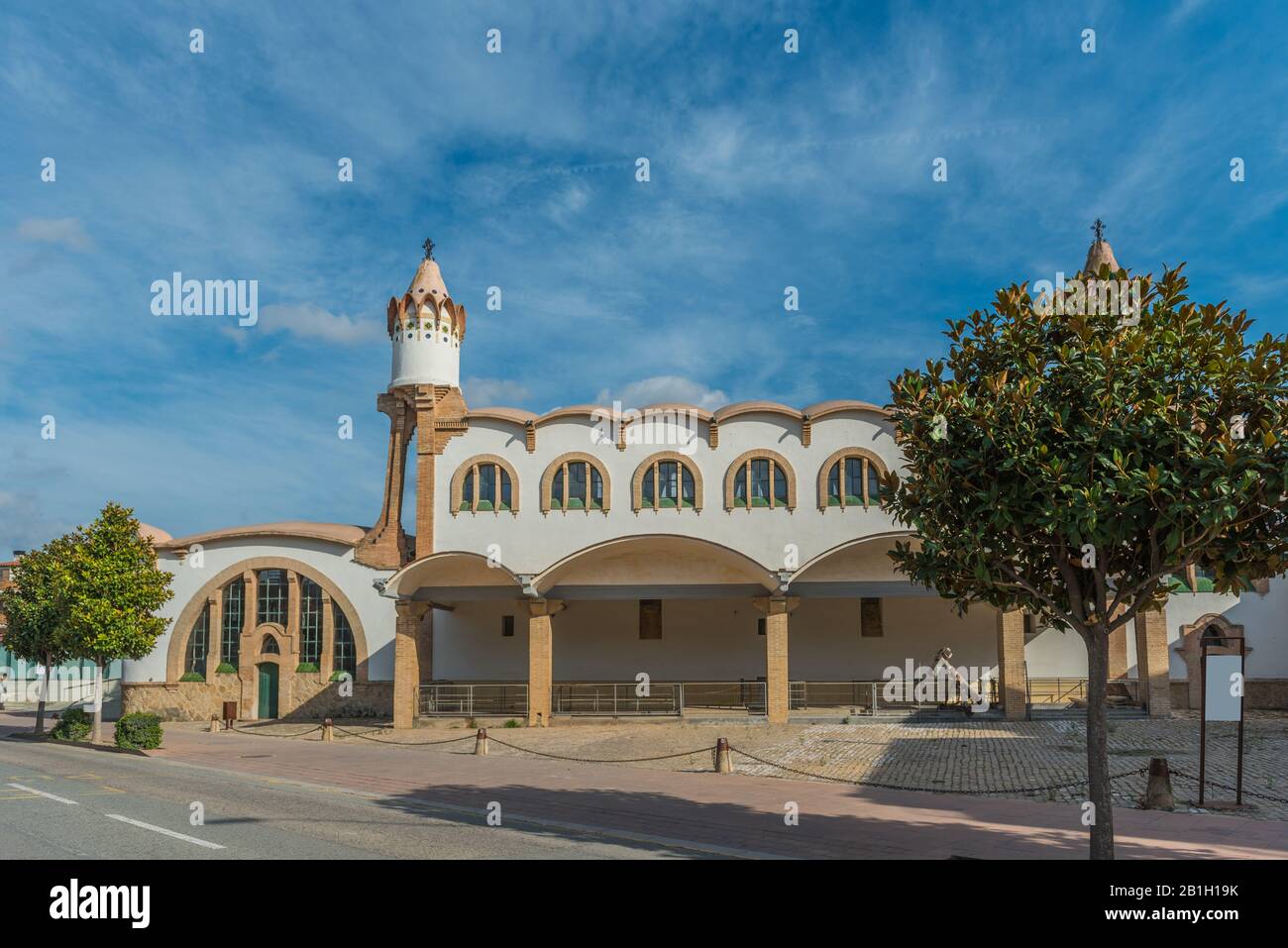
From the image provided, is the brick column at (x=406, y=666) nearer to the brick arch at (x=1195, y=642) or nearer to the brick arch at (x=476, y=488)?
the brick arch at (x=476, y=488)

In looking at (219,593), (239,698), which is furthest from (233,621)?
(239,698)

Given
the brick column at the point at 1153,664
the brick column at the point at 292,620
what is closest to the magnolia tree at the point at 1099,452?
the brick column at the point at 1153,664

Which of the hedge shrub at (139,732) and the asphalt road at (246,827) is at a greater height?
the asphalt road at (246,827)

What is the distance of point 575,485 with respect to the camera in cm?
3269

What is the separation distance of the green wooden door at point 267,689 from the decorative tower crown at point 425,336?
36.2 ft

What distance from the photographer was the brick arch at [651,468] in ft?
105

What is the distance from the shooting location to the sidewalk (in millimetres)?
12656

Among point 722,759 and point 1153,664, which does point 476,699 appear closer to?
point 722,759

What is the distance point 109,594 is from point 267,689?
25.5ft

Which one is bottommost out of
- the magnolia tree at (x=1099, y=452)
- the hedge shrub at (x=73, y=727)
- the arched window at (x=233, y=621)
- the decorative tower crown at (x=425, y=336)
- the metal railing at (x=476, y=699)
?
the hedge shrub at (x=73, y=727)

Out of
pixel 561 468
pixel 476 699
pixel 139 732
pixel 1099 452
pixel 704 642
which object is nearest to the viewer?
pixel 1099 452

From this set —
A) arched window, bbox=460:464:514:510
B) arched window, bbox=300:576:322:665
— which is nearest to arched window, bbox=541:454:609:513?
arched window, bbox=460:464:514:510
